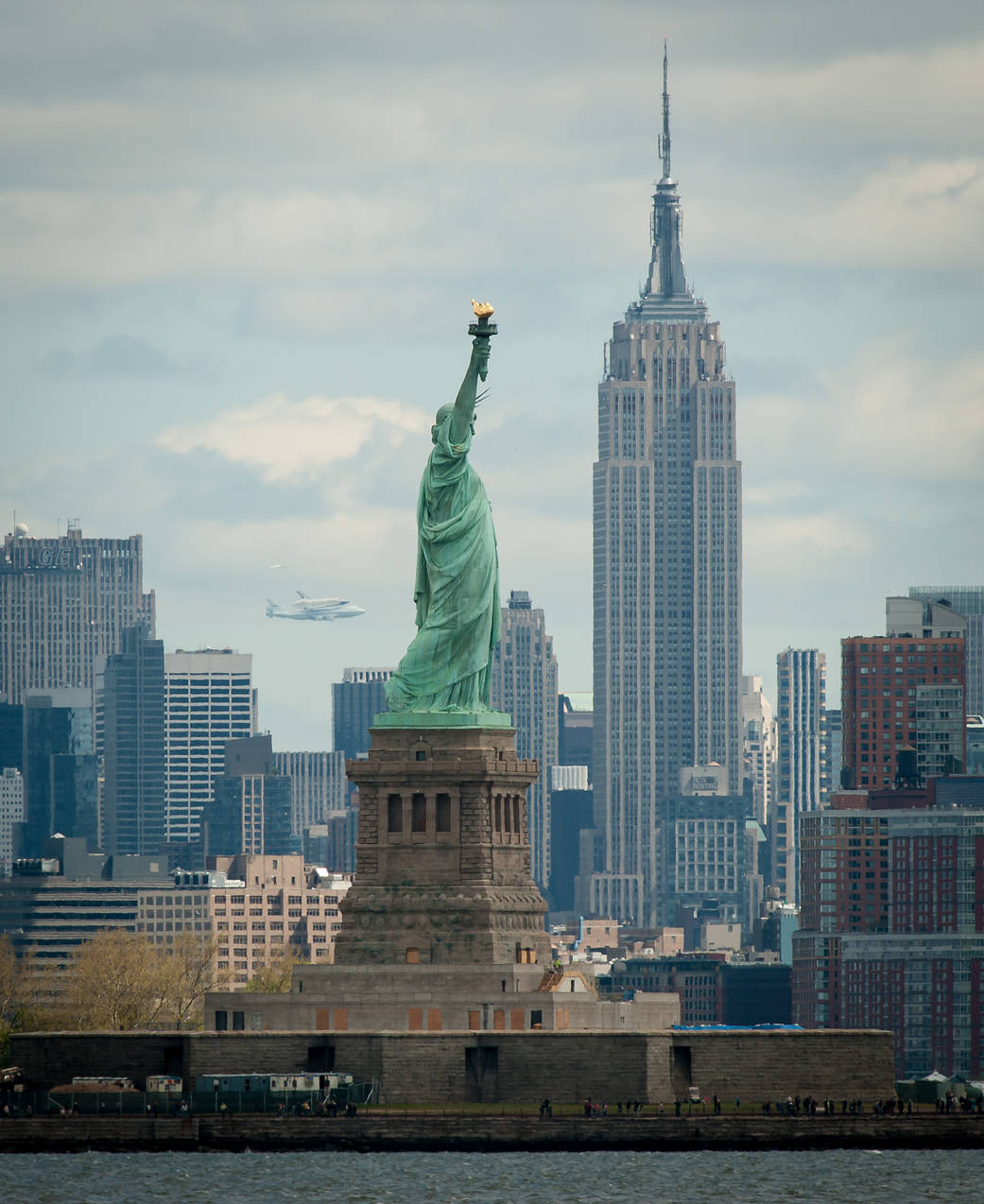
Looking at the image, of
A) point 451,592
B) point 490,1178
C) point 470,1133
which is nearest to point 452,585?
point 451,592

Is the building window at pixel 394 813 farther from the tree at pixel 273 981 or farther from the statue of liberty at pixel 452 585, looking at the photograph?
the tree at pixel 273 981

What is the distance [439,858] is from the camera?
15800 cm

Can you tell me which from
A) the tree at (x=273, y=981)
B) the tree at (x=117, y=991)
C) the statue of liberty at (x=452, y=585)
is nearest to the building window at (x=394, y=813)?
the statue of liberty at (x=452, y=585)

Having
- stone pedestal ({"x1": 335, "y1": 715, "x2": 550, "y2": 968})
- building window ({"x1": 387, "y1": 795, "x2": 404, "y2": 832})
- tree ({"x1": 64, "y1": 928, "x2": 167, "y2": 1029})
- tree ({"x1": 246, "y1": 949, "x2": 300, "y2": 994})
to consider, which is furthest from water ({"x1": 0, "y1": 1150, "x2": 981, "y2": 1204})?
tree ({"x1": 246, "y1": 949, "x2": 300, "y2": 994})

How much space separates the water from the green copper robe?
21.8 meters

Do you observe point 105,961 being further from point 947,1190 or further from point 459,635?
point 947,1190

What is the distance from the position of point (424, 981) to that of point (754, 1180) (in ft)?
63.2

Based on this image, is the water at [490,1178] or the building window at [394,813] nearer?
the water at [490,1178]

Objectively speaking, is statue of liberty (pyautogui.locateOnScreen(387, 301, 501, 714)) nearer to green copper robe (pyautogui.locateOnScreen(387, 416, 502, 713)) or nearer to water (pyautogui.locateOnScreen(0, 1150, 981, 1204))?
green copper robe (pyautogui.locateOnScreen(387, 416, 502, 713))

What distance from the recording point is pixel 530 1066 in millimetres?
151125

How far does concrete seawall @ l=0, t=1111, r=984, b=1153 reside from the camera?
147 metres

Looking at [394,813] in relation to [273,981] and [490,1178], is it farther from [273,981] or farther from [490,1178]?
[273,981]

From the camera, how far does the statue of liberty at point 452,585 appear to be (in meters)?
161

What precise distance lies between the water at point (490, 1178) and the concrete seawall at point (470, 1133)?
45 cm
